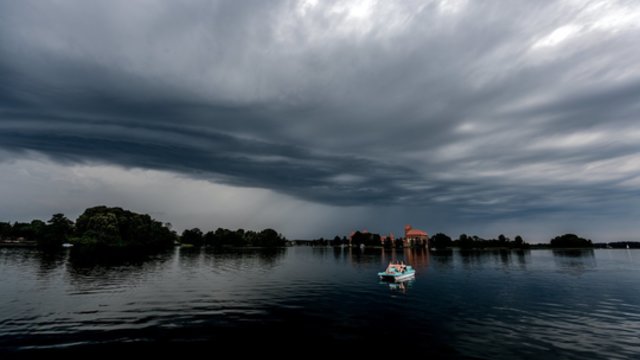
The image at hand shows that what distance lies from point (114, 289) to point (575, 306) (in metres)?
78.8

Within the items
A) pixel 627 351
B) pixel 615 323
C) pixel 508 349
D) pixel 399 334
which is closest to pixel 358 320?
pixel 399 334

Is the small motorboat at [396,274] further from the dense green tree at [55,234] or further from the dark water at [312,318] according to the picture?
the dense green tree at [55,234]

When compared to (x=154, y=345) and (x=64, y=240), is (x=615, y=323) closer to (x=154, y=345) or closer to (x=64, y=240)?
(x=154, y=345)

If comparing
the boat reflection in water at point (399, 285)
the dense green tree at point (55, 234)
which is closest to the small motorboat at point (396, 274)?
the boat reflection in water at point (399, 285)

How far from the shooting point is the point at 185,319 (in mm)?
34812

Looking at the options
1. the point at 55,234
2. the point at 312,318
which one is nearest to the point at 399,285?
the point at 312,318

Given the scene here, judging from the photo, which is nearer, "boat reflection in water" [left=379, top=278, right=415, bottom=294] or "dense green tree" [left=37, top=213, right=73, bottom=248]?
"boat reflection in water" [left=379, top=278, right=415, bottom=294]

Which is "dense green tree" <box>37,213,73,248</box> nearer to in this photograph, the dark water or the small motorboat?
the dark water

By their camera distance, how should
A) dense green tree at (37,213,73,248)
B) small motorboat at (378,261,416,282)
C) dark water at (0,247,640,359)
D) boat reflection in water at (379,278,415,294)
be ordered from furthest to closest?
1. dense green tree at (37,213,73,248)
2. small motorboat at (378,261,416,282)
3. boat reflection in water at (379,278,415,294)
4. dark water at (0,247,640,359)

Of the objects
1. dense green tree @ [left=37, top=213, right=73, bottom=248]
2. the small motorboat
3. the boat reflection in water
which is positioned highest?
dense green tree @ [left=37, top=213, right=73, bottom=248]

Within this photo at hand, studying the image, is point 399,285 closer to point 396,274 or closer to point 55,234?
point 396,274

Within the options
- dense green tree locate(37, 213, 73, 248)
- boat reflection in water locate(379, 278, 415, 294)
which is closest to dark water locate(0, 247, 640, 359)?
boat reflection in water locate(379, 278, 415, 294)

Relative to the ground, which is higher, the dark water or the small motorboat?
the small motorboat

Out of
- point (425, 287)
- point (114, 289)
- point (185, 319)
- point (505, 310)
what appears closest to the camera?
point (185, 319)
